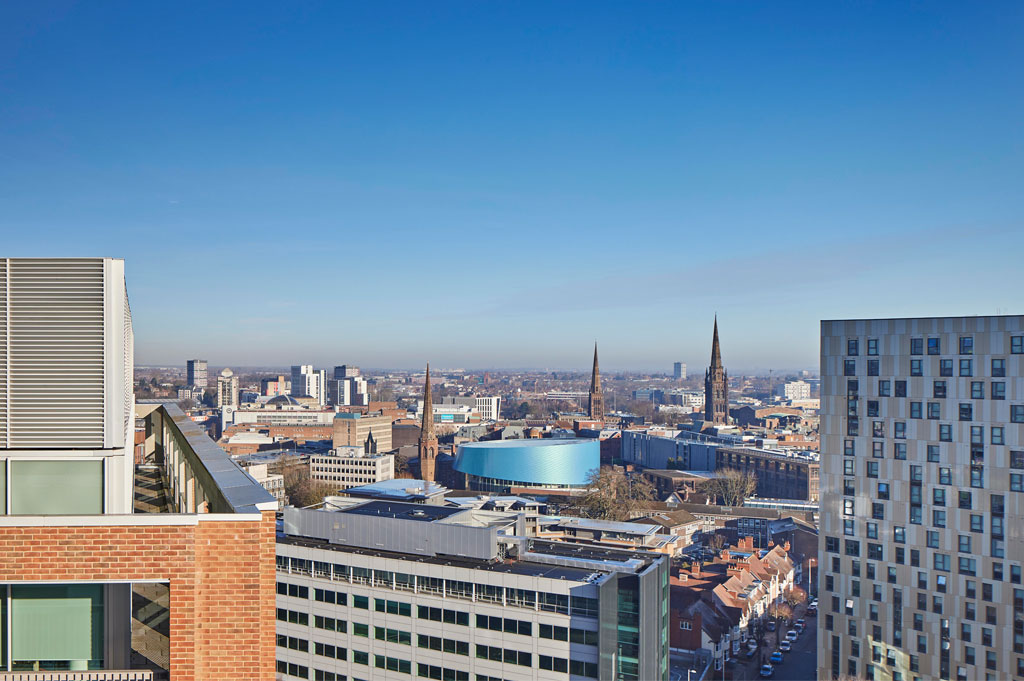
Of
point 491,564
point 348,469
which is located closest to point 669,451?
point 348,469

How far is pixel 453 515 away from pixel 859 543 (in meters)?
16.3

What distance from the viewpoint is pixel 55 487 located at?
21.5 feet

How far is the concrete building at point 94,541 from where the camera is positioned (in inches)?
220

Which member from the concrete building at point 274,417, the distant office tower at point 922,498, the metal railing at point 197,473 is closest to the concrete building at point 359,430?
the concrete building at point 274,417

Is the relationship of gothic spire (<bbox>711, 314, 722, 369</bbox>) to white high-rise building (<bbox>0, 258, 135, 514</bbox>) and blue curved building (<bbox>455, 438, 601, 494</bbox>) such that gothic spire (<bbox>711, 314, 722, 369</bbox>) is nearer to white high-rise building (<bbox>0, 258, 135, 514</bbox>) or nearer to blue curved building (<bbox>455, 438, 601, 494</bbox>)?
blue curved building (<bbox>455, 438, 601, 494</bbox>)

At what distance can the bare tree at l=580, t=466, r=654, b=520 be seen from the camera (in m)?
65.8

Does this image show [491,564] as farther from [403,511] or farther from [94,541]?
[94,541]

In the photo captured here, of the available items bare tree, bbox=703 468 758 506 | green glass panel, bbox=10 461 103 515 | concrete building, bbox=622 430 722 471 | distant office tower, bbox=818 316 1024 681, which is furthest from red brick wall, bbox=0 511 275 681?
concrete building, bbox=622 430 722 471

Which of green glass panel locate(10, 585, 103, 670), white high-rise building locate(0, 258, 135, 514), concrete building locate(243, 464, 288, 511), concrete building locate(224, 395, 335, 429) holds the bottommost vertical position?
concrete building locate(243, 464, 288, 511)

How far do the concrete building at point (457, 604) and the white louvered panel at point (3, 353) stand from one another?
15.6 metres

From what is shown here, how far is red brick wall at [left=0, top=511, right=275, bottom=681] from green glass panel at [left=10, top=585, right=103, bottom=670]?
9.2 inches

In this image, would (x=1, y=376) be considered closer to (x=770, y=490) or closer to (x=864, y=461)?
(x=864, y=461)

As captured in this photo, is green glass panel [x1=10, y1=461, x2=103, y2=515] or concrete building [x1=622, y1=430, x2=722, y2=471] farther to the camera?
concrete building [x1=622, y1=430, x2=722, y2=471]

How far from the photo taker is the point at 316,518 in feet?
85.0
